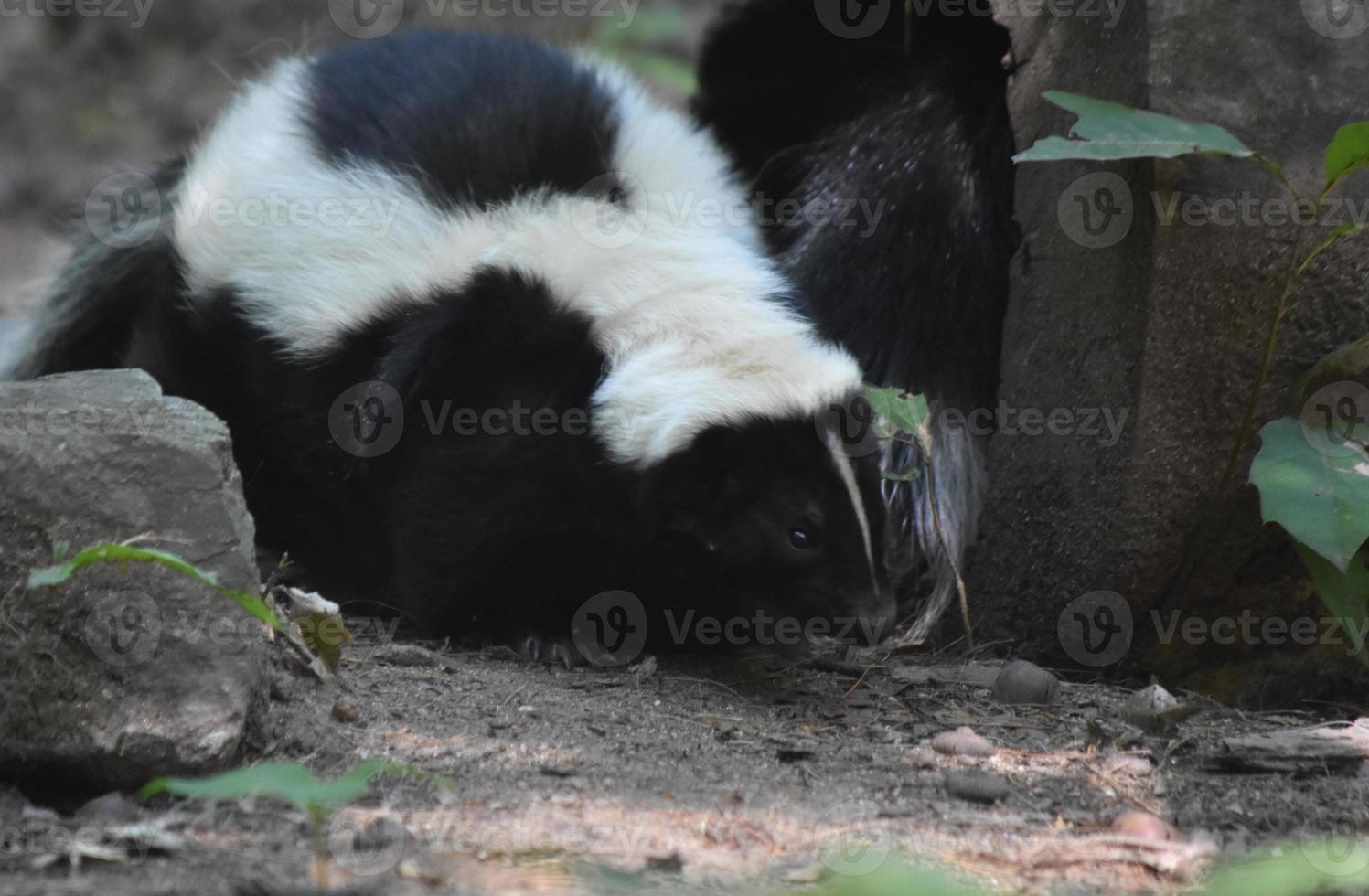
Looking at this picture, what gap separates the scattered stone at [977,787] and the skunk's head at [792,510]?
67 centimetres

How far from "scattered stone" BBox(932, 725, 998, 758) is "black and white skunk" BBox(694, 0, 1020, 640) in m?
1.07

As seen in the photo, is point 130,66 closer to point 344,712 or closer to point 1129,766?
point 344,712

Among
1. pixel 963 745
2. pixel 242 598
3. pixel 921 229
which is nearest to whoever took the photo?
pixel 242 598

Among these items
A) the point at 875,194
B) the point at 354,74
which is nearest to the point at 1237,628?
the point at 875,194

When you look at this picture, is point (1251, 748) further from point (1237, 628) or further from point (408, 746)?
point (408, 746)

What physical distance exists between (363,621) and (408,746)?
1.40m

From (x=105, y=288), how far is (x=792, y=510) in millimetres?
2843

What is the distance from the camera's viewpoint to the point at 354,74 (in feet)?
15.1

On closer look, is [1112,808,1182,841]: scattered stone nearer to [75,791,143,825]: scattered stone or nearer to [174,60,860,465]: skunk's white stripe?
[174,60,860,465]: skunk's white stripe

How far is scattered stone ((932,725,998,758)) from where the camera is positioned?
3.51 metres

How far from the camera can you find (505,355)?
13.7 feet

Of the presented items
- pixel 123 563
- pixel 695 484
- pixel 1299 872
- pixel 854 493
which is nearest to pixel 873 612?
pixel 854 493

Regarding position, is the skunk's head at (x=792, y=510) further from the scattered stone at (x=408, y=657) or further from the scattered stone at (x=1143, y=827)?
the scattered stone at (x=1143, y=827)

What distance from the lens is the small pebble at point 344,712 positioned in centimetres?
336
